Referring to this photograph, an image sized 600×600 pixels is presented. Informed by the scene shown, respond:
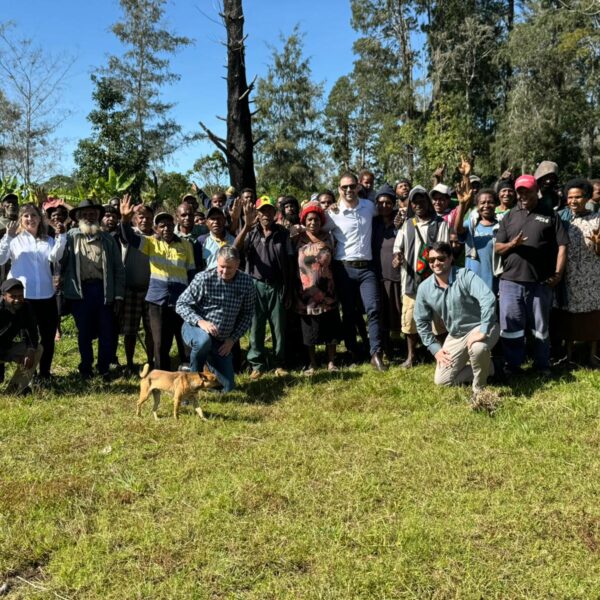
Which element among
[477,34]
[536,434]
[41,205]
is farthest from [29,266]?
[477,34]

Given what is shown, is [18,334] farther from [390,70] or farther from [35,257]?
[390,70]

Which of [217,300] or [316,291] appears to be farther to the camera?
[316,291]

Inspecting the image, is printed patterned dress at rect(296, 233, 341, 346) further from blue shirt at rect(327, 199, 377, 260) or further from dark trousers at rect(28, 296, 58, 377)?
dark trousers at rect(28, 296, 58, 377)

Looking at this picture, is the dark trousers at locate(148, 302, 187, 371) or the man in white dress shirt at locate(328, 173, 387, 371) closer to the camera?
the dark trousers at locate(148, 302, 187, 371)

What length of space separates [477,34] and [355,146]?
16013mm

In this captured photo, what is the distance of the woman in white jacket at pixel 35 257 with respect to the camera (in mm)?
6289

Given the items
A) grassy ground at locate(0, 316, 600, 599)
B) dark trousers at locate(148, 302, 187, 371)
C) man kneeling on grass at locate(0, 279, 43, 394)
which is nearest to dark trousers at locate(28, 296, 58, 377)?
man kneeling on grass at locate(0, 279, 43, 394)

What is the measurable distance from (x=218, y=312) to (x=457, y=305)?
95.9 inches

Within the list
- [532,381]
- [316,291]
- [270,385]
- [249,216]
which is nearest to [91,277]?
[249,216]

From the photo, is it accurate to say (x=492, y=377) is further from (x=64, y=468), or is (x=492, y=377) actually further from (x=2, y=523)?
(x=2, y=523)

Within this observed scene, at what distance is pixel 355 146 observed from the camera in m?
45.7

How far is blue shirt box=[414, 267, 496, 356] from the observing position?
541cm

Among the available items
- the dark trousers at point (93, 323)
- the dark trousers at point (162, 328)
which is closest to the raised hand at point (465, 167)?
the dark trousers at point (162, 328)

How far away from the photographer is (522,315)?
19.5 feet
